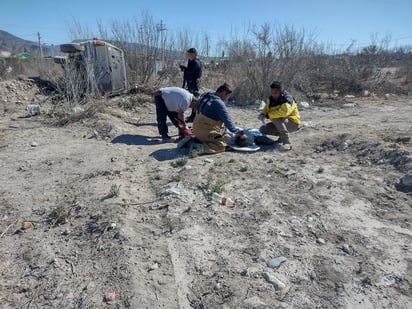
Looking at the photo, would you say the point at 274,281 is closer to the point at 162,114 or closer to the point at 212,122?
the point at 212,122

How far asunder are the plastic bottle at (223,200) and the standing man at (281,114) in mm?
1999

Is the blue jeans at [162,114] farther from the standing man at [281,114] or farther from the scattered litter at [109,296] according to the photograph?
the scattered litter at [109,296]

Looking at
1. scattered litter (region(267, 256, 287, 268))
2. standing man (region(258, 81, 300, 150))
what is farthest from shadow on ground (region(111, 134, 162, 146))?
scattered litter (region(267, 256, 287, 268))

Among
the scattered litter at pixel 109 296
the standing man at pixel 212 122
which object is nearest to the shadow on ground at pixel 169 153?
the standing man at pixel 212 122

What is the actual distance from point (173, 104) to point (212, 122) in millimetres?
920

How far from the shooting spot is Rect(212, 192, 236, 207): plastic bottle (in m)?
3.28

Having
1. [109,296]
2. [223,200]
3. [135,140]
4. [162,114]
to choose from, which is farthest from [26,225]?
[162,114]

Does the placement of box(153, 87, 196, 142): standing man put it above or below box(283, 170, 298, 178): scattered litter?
above

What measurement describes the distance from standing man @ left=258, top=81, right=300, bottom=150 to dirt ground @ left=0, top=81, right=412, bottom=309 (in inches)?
12.4

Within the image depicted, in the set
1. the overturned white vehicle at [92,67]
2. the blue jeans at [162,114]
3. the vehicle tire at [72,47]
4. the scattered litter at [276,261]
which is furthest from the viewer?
the vehicle tire at [72,47]

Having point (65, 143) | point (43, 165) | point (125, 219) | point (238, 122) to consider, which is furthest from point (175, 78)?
point (125, 219)

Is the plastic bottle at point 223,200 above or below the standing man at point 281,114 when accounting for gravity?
below

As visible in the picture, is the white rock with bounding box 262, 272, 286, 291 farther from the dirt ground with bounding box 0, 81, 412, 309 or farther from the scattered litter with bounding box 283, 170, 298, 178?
the scattered litter with bounding box 283, 170, 298, 178

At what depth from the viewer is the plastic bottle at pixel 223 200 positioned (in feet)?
10.7
